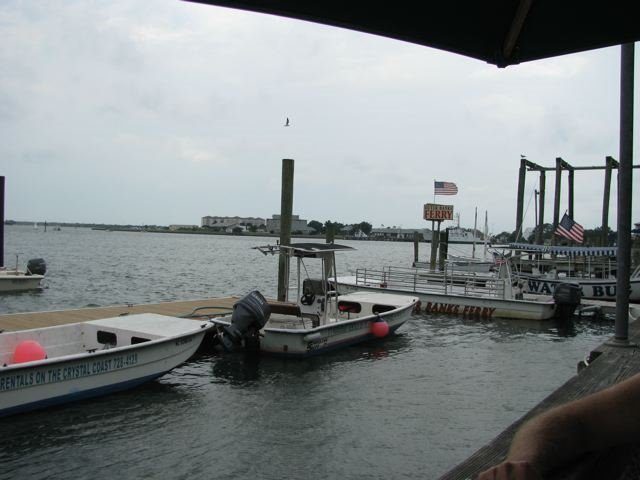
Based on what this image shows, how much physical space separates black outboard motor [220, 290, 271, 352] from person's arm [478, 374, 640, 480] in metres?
11.8

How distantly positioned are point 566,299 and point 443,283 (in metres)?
5.17

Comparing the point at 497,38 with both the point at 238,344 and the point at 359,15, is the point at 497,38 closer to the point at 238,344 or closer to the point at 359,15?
the point at 359,15

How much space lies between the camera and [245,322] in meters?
13.1

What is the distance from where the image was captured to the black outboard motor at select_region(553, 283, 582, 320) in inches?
870

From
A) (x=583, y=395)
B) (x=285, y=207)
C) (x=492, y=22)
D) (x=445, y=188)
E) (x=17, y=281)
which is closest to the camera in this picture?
(x=492, y=22)

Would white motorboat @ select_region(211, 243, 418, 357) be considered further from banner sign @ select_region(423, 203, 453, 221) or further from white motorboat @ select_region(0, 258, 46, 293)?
banner sign @ select_region(423, 203, 453, 221)

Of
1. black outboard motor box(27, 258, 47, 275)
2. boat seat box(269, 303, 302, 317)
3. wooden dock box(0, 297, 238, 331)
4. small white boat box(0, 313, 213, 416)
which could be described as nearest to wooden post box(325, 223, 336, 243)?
wooden dock box(0, 297, 238, 331)

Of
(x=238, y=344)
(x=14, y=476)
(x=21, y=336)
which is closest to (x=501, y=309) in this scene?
(x=238, y=344)

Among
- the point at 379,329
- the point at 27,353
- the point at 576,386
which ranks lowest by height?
the point at 379,329

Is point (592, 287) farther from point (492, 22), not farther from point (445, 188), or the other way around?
point (492, 22)

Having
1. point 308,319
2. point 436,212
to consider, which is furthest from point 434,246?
point 308,319

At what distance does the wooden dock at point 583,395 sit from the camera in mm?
1630

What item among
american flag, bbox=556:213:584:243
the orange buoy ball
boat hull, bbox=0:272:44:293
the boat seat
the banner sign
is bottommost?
boat hull, bbox=0:272:44:293

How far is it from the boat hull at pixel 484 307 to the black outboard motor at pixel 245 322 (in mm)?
11766
